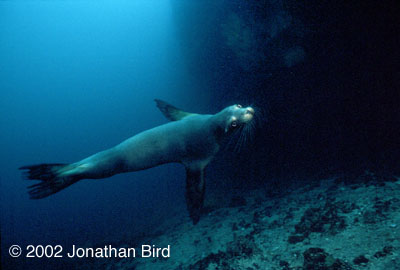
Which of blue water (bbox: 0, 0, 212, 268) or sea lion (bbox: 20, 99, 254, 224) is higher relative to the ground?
blue water (bbox: 0, 0, 212, 268)

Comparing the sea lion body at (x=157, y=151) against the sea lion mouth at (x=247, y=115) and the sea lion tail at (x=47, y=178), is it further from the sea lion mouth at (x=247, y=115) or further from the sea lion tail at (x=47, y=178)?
the sea lion mouth at (x=247, y=115)

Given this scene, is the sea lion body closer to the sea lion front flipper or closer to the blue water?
the sea lion front flipper

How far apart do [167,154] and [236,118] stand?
50.9 inches

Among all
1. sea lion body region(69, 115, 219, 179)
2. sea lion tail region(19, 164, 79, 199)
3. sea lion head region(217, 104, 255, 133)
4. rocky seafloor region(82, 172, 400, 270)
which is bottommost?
rocky seafloor region(82, 172, 400, 270)

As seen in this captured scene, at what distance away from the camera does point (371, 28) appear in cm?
593

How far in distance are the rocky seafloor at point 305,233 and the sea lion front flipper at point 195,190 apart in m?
1.20

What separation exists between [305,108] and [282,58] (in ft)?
6.54

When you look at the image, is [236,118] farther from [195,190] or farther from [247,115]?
[195,190]

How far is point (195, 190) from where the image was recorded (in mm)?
3816

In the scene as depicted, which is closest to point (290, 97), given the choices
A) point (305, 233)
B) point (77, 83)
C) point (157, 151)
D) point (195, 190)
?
point (305, 233)

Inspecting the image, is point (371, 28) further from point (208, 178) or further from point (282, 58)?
point (208, 178)

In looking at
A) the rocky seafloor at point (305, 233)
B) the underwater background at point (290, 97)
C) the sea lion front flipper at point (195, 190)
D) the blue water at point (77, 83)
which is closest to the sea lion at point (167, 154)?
the sea lion front flipper at point (195, 190)

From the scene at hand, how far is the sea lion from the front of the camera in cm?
336

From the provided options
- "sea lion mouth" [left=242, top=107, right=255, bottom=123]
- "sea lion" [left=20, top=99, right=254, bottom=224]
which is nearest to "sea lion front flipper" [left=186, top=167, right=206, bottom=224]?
"sea lion" [left=20, top=99, right=254, bottom=224]
